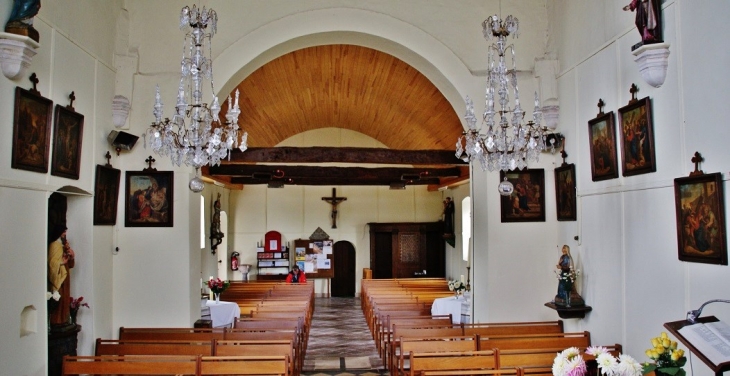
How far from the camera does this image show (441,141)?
13883 mm

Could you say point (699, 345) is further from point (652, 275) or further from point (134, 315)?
point (134, 315)

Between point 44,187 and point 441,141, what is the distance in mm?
9650

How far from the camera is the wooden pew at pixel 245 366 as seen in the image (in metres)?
5.57

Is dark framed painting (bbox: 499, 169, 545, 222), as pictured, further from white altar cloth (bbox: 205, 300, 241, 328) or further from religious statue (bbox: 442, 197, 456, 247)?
religious statue (bbox: 442, 197, 456, 247)

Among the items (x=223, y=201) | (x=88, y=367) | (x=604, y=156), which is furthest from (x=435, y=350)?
(x=223, y=201)

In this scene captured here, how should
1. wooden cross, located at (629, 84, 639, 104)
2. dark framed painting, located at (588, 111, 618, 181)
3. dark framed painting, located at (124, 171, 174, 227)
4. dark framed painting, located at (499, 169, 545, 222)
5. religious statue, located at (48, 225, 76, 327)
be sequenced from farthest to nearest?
1. dark framed painting, located at (499, 169, 545, 222)
2. dark framed painting, located at (124, 171, 174, 227)
3. dark framed painting, located at (588, 111, 618, 181)
4. religious statue, located at (48, 225, 76, 327)
5. wooden cross, located at (629, 84, 639, 104)

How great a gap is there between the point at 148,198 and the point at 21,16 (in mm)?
3350

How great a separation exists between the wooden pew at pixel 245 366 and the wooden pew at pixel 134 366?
140 millimetres

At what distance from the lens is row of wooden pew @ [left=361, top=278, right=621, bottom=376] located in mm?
5852

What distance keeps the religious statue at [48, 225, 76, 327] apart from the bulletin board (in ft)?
42.0

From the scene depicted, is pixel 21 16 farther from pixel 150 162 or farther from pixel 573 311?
pixel 573 311

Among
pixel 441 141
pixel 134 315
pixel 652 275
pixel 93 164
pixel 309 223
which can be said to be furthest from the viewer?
pixel 309 223

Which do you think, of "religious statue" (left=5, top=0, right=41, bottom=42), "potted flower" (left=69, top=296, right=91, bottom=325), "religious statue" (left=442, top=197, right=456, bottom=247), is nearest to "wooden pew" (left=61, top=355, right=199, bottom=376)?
"potted flower" (left=69, top=296, right=91, bottom=325)

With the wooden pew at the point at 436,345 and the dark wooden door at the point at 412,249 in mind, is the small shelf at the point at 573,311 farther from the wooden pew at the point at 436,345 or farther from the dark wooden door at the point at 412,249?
the dark wooden door at the point at 412,249
